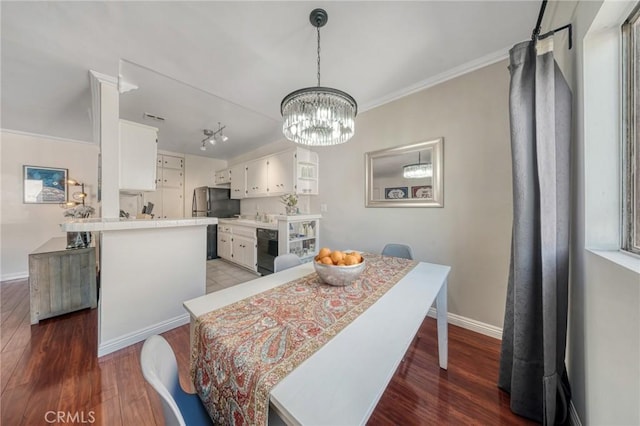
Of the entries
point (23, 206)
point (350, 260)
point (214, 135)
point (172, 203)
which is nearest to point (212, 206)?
point (172, 203)

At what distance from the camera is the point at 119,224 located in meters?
1.74

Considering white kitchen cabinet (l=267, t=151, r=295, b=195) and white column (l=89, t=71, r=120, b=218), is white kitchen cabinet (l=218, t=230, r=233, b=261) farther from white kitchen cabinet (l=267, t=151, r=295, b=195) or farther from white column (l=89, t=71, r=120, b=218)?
Answer: white column (l=89, t=71, r=120, b=218)

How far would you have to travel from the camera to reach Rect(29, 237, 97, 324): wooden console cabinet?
222 cm

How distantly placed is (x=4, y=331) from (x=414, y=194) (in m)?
4.29

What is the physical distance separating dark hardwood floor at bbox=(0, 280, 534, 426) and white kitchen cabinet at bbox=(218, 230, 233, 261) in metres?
2.47

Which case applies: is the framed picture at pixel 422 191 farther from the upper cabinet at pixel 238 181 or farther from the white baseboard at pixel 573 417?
the upper cabinet at pixel 238 181

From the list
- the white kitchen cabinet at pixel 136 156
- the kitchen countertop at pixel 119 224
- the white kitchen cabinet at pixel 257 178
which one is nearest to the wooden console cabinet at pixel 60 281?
the kitchen countertop at pixel 119 224

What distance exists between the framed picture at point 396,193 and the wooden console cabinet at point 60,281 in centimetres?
361

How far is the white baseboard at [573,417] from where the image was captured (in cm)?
109

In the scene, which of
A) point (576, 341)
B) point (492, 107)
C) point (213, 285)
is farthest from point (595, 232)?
point (213, 285)

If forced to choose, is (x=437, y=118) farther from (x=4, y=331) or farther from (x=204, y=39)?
(x=4, y=331)

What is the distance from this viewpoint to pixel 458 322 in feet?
7.12

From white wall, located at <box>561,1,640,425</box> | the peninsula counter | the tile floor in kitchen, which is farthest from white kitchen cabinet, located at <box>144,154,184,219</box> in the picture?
white wall, located at <box>561,1,640,425</box>

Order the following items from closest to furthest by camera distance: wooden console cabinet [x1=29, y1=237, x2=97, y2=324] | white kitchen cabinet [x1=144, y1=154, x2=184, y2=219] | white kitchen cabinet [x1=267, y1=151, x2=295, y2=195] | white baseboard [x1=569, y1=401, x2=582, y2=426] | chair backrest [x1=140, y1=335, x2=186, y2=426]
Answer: chair backrest [x1=140, y1=335, x2=186, y2=426] < white baseboard [x1=569, y1=401, x2=582, y2=426] < wooden console cabinet [x1=29, y1=237, x2=97, y2=324] < white kitchen cabinet [x1=267, y1=151, x2=295, y2=195] < white kitchen cabinet [x1=144, y1=154, x2=184, y2=219]
